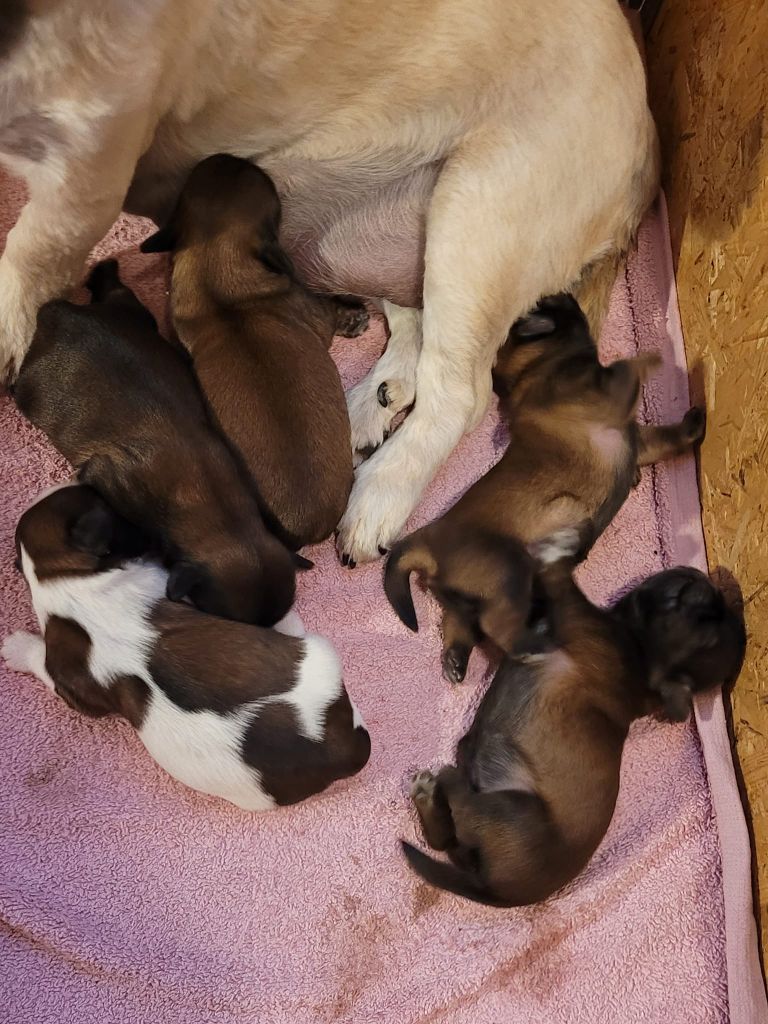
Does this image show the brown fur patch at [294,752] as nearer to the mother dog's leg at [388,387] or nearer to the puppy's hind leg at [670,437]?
the mother dog's leg at [388,387]

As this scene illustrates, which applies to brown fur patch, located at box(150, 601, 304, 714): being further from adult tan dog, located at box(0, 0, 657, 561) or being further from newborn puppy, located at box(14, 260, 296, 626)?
adult tan dog, located at box(0, 0, 657, 561)

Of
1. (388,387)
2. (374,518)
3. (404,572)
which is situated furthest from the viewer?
(388,387)

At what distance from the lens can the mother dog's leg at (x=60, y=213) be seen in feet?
4.03

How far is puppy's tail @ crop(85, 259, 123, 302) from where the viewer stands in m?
1.61

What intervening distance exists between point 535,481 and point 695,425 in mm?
395

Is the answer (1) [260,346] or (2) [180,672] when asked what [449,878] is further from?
(1) [260,346]

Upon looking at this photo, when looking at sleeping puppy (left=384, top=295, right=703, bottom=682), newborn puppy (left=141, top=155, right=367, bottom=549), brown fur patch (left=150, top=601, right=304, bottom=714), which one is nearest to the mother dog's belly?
newborn puppy (left=141, top=155, right=367, bottom=549)

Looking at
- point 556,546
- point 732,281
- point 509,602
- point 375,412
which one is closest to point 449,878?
point 509,602

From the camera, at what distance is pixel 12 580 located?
156 centimetres

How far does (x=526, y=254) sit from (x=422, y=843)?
1001mm

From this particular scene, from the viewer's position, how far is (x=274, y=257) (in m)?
1.53

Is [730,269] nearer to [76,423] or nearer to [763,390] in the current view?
[763,390]

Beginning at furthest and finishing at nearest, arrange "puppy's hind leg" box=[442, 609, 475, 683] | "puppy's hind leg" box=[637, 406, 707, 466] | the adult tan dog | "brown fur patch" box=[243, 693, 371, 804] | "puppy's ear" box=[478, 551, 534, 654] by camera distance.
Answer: "puppy's hind leg" box=[637, 406, 707, 466] → "puppy's hind leg" box=[442, 609, 475, 683] → "puppy's ear" box=[478, 551, 534, 654] → "brown fur patch" box=[243, 693, 371, 804] → the adult tan dog

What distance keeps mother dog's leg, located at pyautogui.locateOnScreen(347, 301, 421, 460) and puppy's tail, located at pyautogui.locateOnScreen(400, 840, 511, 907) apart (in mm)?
739
